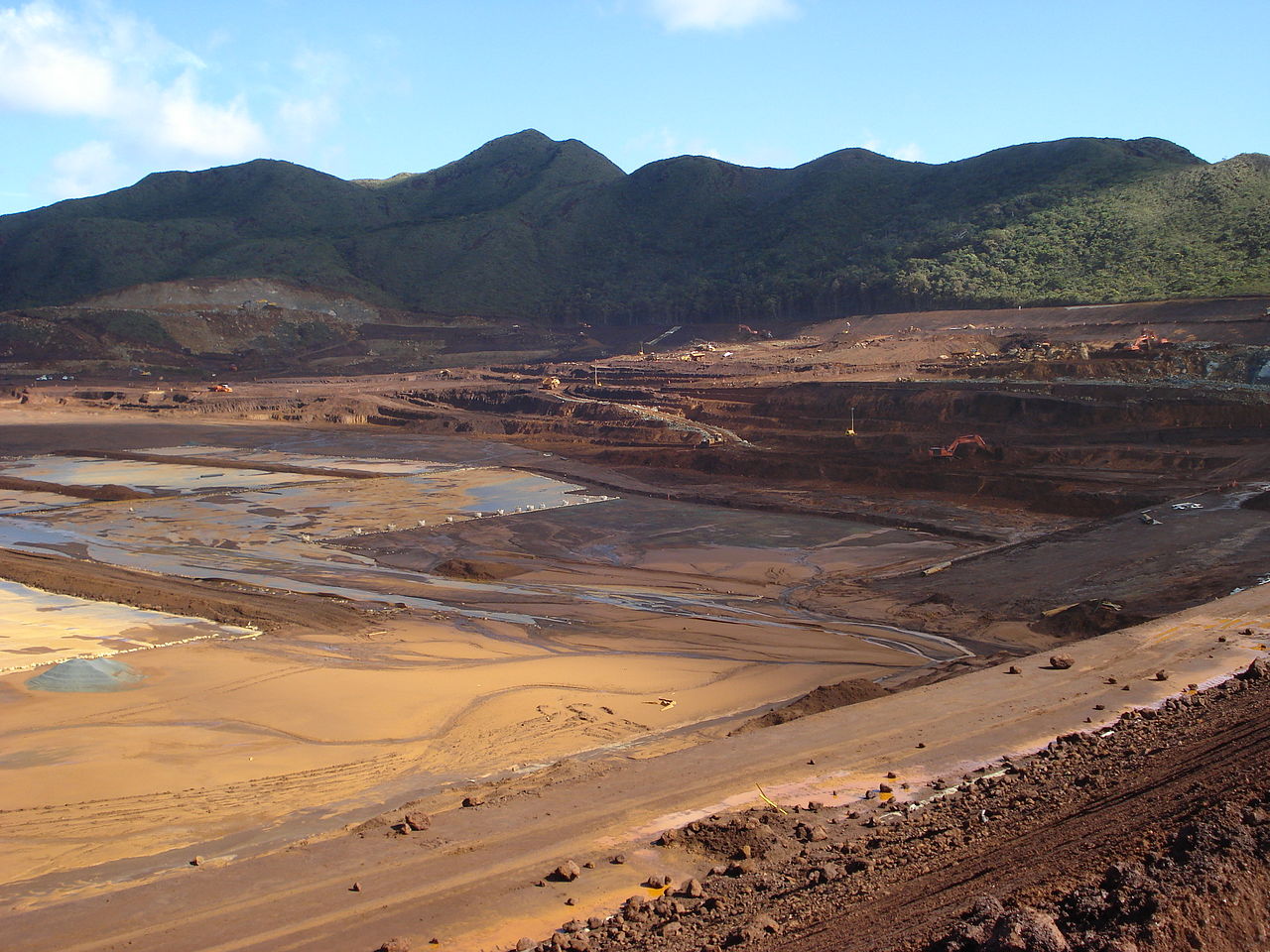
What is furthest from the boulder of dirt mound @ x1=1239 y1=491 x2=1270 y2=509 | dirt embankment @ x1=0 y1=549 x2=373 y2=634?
dirt mound @ x1=1239 y1=491 x2=1270 y2=509

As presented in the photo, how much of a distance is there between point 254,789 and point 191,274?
351ft

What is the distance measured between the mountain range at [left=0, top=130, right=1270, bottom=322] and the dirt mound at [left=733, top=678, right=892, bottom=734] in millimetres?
49929

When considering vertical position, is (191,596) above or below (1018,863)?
below

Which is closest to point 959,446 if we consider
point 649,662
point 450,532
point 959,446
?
point 959,446

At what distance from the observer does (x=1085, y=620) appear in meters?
17.8

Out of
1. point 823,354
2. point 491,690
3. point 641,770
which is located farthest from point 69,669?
point 823,354

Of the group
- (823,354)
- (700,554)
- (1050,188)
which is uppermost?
→ (1050,188)

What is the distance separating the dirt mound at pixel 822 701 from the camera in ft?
41.0

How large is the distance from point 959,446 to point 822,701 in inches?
970

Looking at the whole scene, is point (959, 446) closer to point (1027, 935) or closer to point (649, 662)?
point (649, 662)

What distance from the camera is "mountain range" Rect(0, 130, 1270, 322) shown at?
2692 inches

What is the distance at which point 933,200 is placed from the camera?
9194 cm

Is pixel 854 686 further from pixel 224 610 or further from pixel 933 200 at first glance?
pixel 933 200

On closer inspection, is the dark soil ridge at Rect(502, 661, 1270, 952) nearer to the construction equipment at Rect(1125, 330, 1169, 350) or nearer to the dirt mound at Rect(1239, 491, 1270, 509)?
the dirt mound at Rect(1239, 491, 1270, 509)
